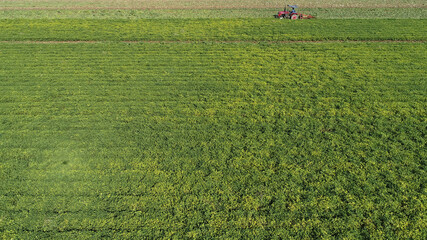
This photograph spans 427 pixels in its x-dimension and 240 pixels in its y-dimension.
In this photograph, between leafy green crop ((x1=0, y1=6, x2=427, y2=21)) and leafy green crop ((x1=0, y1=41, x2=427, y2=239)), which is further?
leafy green crop ((x1=0, y1=6, x2=427, y2=21))

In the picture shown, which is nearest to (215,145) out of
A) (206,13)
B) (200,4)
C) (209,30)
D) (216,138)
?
(216,138)

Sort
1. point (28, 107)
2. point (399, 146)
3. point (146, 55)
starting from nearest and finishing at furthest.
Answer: point (399, 146), point (28, 107), point (146, 55)

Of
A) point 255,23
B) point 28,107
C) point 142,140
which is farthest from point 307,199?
point 255,23

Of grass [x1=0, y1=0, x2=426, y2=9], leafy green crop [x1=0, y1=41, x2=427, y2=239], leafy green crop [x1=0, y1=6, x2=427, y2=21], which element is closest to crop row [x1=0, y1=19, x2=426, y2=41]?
leafy green crop [x1=0, y1=6, x2=427, y2=21]

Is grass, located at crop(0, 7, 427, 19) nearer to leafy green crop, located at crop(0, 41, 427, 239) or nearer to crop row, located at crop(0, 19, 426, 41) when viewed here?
crop row, located at crop(0, 19, 426, 41)

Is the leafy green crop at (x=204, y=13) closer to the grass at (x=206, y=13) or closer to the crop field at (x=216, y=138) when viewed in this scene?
the grass at (x=206, y=13)

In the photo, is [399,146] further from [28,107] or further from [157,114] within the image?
[28,107]
